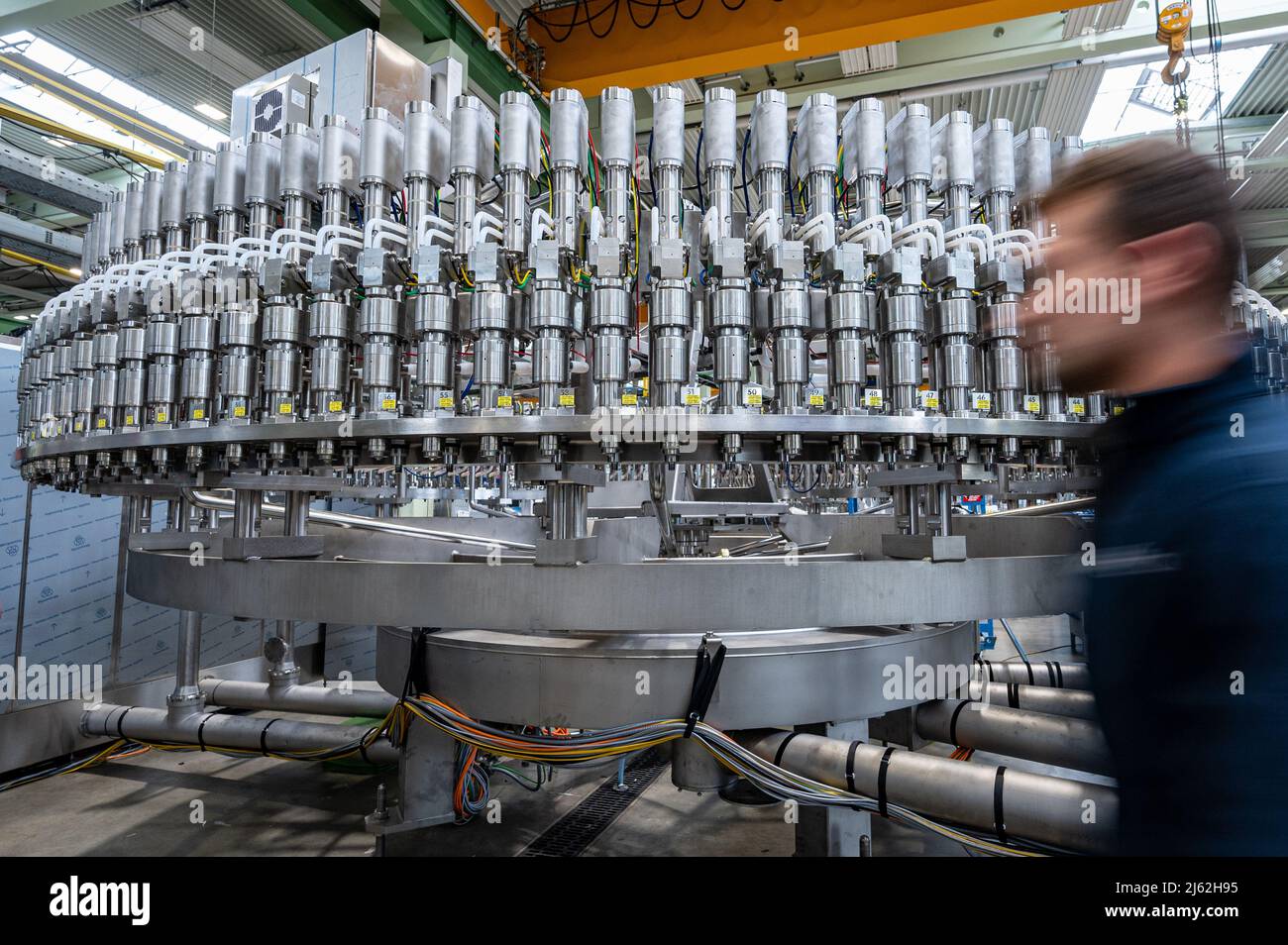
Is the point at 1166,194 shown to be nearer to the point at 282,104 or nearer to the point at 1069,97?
the point at 282,104

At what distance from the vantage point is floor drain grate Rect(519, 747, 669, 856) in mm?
2447

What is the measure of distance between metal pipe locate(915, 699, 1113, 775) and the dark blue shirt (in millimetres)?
1071

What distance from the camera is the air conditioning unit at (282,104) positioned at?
7.09 ft

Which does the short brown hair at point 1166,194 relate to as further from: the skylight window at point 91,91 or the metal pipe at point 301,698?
the skylight window at point 91,91

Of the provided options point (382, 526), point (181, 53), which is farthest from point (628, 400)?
point (181, 53)

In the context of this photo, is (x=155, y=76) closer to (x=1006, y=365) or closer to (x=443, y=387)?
(x=443, y=387)

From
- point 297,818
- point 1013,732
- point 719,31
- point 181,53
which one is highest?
point 181,53

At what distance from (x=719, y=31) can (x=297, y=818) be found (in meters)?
3.88

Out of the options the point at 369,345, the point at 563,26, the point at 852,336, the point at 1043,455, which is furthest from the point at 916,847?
the point at 563,26

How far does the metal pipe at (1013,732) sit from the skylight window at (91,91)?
4962 mm

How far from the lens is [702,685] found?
1.46 metres

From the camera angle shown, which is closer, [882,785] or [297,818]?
[882,785]

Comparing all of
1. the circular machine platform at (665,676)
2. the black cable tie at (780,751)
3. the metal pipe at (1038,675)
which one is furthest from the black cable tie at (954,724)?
the metal pipe at (1038,675)
